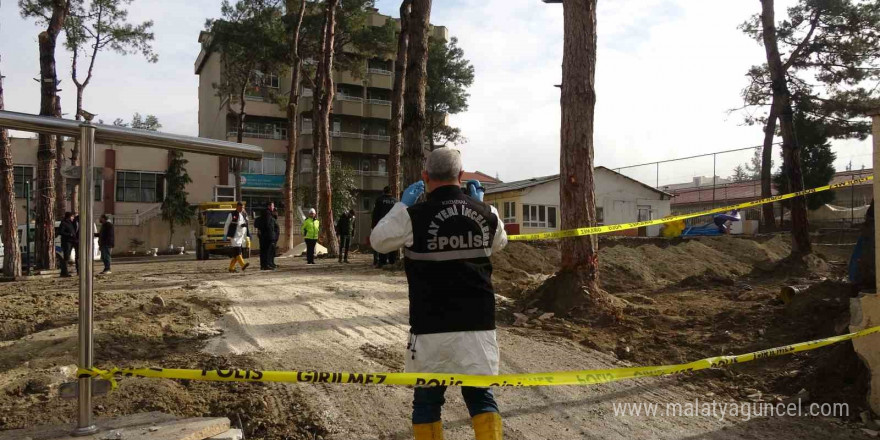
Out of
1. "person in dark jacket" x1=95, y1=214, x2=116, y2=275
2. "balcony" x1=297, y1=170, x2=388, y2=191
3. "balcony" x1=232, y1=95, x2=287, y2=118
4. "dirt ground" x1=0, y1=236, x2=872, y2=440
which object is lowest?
"dirt ground" x1=0, y1=236, x2=872, y2=440

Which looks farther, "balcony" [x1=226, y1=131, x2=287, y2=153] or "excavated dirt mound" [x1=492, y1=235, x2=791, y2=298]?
"balcony" [x1=226, y1=131, x2=287, y2=153]

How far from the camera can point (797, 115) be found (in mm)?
27531

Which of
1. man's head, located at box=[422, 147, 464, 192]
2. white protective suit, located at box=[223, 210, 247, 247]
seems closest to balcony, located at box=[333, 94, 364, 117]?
white protective suit, located at box=[223, 210, 247, 247]

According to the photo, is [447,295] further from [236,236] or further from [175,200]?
[175,200]

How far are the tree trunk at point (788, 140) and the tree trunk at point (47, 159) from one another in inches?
740

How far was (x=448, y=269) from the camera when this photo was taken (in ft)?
9.52

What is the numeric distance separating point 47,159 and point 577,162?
574 inches

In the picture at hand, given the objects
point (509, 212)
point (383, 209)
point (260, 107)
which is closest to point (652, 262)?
point (383, 209)

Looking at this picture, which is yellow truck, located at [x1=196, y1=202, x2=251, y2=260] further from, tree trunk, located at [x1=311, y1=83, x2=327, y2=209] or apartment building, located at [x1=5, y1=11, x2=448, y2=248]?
apartment building, located at [x1=5, y1=11, x2=448, y2=248]

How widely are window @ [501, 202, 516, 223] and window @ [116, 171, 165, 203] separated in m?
22.6

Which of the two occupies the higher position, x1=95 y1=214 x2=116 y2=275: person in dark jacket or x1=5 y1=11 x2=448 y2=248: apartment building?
x1=5 y1=11 x2=448 y2=248: apartment building

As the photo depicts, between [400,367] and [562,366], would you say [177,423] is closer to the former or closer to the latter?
[400,367]

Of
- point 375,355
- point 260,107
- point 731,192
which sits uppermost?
point 260,107

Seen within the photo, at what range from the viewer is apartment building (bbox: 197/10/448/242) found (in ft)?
143
